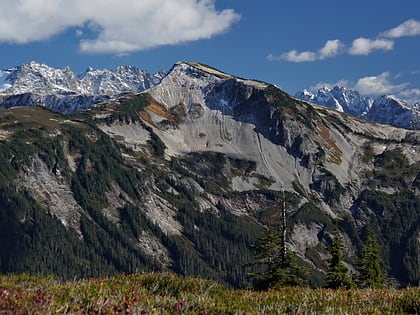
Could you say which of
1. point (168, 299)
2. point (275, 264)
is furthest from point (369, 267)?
point (168, 299)

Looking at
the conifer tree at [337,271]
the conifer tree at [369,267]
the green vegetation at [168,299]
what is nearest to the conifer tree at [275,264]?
the conifer tree at [337,271]

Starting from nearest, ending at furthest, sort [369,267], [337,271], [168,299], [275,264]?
[168,299]
[275,264]
[337,271]
[369,267]

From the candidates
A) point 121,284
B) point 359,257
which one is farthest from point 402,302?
point 359,257

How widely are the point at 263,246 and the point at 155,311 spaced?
134 feet

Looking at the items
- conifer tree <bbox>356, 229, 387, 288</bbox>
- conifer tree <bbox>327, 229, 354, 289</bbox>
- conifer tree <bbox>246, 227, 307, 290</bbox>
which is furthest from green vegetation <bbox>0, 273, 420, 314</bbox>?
conifer tree <bbox>356, 229, 387, 288</bbox>

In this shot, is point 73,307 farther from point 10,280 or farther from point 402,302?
point 402,302

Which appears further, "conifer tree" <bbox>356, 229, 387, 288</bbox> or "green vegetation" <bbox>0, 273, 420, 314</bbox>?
"conifer tree" <bbox>356, 229, 387, 288</bbox>

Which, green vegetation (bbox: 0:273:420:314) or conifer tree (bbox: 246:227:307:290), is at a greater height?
green vegetation (bbox: 0:273:420:314)

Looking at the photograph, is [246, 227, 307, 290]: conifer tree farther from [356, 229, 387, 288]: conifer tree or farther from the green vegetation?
the green vegetation

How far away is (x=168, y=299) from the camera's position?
404 inches

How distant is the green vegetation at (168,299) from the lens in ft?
28.8

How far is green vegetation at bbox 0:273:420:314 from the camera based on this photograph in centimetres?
879

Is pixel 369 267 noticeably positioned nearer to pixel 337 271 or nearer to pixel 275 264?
pixel 337 271

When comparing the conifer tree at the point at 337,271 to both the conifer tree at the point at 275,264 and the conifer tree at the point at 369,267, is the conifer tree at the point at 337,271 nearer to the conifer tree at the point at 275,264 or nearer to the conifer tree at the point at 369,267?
the conifer tree at the point at 369,267
